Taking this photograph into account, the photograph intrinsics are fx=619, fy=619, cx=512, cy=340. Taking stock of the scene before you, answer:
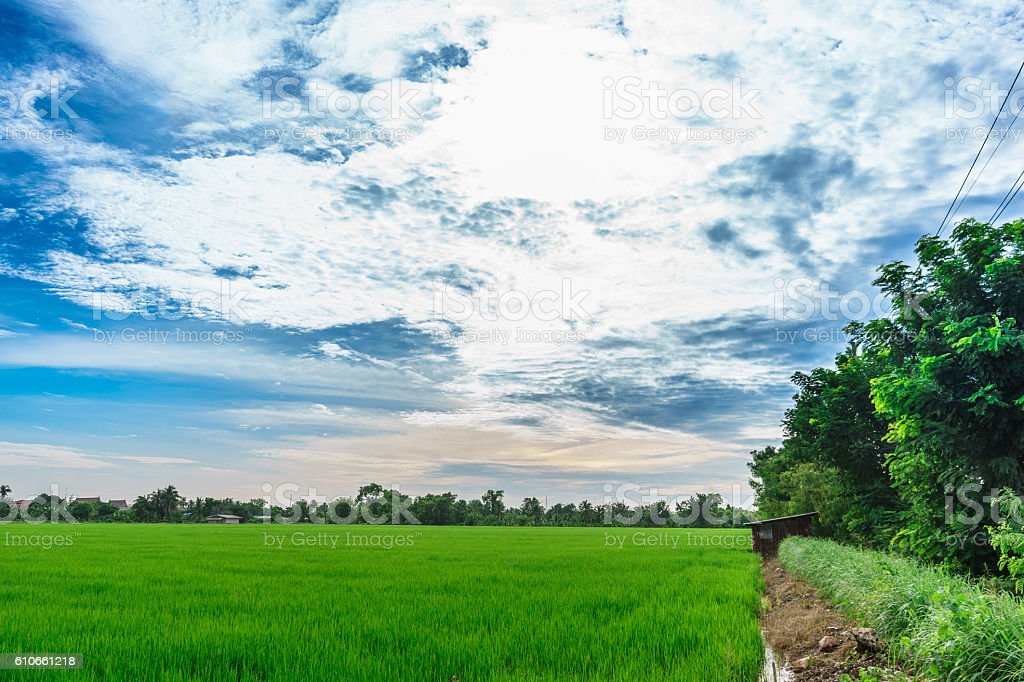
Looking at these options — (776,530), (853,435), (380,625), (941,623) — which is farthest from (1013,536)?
(776,530)

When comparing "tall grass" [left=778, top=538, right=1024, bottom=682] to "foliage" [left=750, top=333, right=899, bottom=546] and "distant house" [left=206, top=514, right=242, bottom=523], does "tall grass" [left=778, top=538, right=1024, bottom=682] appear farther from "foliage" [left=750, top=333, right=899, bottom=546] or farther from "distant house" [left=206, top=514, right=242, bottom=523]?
"distant house" [left=206, top=514, right=242, bottom=523]

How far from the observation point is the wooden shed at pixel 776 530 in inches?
1219

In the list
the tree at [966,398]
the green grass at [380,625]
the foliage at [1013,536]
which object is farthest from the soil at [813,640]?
the tree at [966,398]

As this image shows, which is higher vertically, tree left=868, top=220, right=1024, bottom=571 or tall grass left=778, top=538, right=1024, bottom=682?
tree left=868, top=220, right=1024, bottom=571

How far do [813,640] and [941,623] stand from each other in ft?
11.4

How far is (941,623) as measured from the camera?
19.3ft

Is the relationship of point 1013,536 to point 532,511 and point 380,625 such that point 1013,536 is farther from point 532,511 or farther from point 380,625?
point 532,511

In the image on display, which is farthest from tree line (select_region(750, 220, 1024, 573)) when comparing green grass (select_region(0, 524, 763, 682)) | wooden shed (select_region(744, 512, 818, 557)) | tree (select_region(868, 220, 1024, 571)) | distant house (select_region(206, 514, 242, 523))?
distant house (select_region(206, 514, 242, 523))

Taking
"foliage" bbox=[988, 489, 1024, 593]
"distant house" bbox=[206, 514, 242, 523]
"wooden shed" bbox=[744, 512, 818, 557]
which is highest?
"foliage" bbox=[988, 489, 1024, 593]

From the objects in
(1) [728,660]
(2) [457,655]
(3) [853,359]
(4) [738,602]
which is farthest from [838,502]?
(2) [457,655]

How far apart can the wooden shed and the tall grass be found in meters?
22.2

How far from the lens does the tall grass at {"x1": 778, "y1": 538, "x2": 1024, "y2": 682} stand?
5.32m

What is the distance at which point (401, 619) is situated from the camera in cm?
969

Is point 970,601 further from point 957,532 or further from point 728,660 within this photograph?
point 957,532
